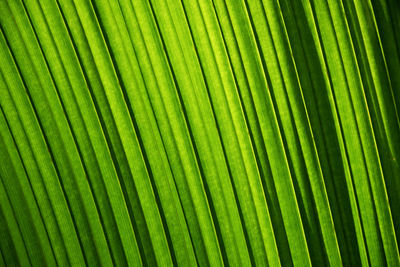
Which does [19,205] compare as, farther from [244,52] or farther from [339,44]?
[339,44]

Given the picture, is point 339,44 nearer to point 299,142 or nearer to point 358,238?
point 299,142

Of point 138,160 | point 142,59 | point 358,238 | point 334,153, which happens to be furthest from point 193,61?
point 358,238

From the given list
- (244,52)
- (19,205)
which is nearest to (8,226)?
(19,205)

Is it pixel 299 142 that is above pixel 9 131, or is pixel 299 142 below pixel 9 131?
below

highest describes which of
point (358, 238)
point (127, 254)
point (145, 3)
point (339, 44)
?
point (145, 3)

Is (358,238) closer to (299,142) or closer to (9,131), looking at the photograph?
(299,142)

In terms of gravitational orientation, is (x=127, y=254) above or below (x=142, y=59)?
below
